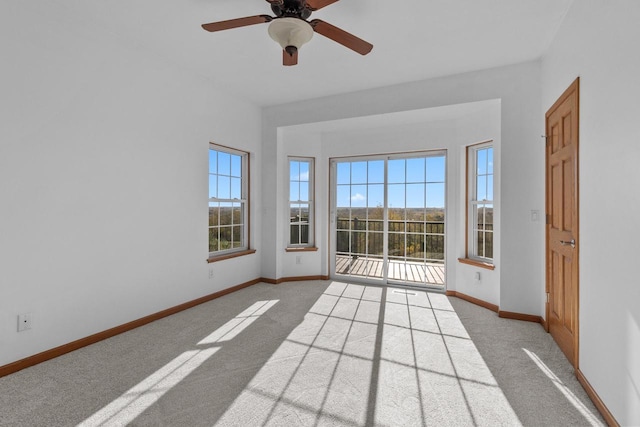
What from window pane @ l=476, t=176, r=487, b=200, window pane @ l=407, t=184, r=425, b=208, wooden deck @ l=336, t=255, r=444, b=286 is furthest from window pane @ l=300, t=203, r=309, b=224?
window pane @ l=476, t=176, r=487, b=200

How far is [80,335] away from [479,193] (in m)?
4.58

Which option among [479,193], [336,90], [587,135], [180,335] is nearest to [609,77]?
[587,135]

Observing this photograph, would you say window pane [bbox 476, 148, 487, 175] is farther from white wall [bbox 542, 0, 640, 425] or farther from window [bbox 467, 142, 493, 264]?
white wall [bbox 542, 0, 640, 425]

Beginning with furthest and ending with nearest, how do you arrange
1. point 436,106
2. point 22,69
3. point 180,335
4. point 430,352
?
point 436,106 < point 180,335 < point 430,352 < point 22,69

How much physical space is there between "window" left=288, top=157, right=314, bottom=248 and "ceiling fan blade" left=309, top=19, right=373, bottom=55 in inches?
111

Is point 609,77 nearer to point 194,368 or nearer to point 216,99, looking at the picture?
point 194,368

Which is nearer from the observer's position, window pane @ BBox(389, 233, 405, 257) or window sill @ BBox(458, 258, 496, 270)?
window sill @ BBox(458, 258, 496, 270)

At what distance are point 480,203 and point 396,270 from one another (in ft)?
5.07

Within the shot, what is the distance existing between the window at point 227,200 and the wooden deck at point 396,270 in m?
1.64

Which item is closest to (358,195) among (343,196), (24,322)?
(343,196)

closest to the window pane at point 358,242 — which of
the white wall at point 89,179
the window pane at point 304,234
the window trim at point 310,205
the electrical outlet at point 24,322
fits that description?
the window trim at point 310,205

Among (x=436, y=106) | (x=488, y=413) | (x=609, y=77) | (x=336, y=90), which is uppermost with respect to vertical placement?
(x=336, y=90)

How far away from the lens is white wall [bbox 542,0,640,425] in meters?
1.47

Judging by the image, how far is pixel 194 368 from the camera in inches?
87.0
